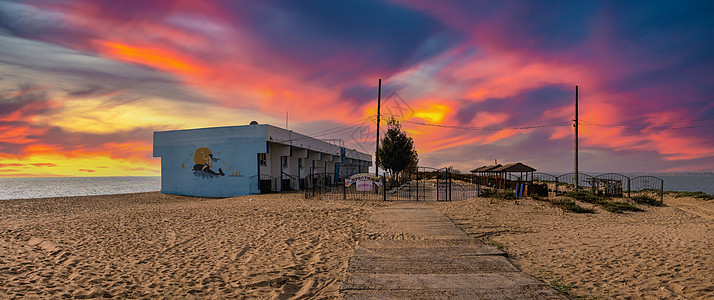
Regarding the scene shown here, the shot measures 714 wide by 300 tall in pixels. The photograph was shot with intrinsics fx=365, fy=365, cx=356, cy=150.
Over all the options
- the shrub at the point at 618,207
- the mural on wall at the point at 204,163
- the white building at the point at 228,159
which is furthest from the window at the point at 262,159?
the shrub at the point at 618,207

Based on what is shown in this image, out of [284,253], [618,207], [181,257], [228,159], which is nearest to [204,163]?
[228,159]

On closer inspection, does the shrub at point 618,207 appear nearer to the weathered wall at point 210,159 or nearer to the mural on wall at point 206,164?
the weathered wall at point 210,159

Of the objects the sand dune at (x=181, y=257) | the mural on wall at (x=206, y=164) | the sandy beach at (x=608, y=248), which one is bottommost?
the sand dune at (x=181, y=257)

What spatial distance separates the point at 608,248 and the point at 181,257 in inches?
396

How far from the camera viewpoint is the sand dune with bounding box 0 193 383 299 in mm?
6258

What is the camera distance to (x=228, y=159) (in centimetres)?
2830

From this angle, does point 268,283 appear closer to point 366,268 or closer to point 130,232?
point 366,268

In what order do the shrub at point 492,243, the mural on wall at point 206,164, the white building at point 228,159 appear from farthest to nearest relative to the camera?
1. the mural on wall at point 206,164
2. the white building at point 228,159
3. the shrub at point 492,243

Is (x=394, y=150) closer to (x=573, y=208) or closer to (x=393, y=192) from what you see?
(x=393, y=192)

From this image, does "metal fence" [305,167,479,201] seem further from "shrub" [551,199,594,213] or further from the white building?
"shrub" [551,199,594,213]

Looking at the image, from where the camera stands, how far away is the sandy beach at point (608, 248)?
20.1 ft

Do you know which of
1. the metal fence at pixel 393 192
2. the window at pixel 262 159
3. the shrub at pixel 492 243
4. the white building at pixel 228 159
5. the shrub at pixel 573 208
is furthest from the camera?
the window at pixel 262 159

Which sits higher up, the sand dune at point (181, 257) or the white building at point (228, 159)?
the white building at point (228, 159)

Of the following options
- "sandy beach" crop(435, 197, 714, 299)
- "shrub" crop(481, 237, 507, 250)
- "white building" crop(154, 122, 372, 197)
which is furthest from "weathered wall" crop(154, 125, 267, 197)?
"shrub" crop(481, 237, 507, 250)
